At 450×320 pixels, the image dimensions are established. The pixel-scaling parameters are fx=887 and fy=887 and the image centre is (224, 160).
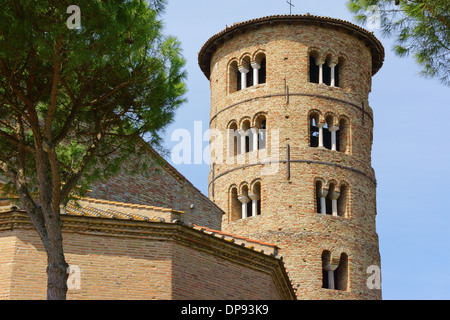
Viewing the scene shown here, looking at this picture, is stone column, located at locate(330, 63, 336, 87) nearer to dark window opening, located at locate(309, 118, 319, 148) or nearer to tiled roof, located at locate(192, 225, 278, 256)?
dark window opening, located at locate(309, 118, 319, 148)

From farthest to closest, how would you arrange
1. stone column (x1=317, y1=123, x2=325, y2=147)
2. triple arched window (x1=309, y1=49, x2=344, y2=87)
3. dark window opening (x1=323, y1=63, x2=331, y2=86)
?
dark window opening (x1=323, y1=63, x2=331, y2=86)
triple arched window (x1=309, y1=49, x2=344, y2=87)
stone column (x1=317, y1=123, x2=325, y2=147)

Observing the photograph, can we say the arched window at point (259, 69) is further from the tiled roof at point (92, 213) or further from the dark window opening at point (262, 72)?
the tiled roof at point (92, 213)

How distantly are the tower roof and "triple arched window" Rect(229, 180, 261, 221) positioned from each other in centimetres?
616

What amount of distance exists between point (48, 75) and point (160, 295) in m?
5.24

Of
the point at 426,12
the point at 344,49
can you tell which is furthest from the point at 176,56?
the point at 344,49

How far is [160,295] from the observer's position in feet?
55.8

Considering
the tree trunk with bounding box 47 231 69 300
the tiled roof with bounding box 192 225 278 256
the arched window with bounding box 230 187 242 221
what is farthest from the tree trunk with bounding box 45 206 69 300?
the arched window with bounding box 230 187 242 221

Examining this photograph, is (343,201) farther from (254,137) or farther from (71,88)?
(71,88)

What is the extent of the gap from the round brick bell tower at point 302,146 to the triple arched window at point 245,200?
5 centimetres

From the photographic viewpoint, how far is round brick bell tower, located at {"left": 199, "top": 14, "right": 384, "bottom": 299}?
32.3 m
